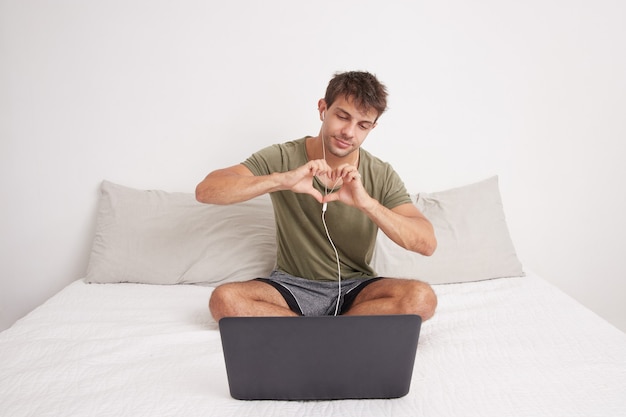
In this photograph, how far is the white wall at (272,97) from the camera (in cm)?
253

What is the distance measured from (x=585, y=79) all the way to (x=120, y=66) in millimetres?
2021

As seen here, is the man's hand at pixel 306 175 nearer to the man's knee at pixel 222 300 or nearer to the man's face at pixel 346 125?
the man's face at pixel 346 125

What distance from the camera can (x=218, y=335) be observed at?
179 centimetres

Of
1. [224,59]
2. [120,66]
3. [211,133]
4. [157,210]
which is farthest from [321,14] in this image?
[157,210]

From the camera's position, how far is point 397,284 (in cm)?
185

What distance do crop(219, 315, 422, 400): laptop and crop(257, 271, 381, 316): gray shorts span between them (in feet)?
1.92

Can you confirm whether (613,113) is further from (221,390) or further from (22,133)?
(22,133)

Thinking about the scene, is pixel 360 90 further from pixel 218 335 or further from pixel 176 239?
pixel 176 239

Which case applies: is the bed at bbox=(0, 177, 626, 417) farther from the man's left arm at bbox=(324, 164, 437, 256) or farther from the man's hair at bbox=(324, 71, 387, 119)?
the man's hair at bbox=(324, 71, 387, 119)

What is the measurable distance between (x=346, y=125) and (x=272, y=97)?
763mm

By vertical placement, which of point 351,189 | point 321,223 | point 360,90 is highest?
point 360,90

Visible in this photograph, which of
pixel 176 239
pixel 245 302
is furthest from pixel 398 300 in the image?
pixel 176 239

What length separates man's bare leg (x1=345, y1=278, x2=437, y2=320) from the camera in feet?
5.80

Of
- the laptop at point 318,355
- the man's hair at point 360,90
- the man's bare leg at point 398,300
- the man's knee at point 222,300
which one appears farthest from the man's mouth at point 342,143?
the laptop at point 318,355
